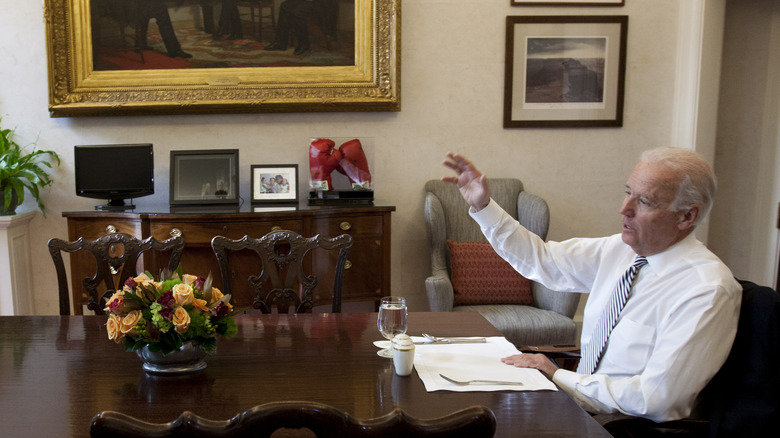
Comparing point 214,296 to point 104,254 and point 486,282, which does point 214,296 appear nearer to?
point 104,254

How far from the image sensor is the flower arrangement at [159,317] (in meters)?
1.63

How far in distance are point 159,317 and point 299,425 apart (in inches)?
32.1

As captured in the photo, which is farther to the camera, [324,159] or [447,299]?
[324,159]

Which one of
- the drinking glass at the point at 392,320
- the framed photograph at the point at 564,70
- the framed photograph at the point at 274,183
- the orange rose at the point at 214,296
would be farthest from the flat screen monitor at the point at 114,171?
the drinking glass at the point at 392,320

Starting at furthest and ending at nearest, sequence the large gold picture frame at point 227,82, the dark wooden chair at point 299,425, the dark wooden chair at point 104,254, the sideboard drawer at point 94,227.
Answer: the large gold picture frame at point 227,82 → the sideboard drawer at point 94,227 → the dark wooden chair at point 104,254 → the dark wooden chair at point 299,425

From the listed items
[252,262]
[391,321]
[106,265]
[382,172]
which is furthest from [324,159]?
[391,321]

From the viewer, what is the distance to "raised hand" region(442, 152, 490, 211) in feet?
7.23

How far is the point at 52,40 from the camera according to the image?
4.03 metres

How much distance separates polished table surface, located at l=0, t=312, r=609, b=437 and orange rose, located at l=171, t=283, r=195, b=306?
192mm

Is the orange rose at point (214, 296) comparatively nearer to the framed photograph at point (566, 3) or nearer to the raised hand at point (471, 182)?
the raised hand at point (471, 182)

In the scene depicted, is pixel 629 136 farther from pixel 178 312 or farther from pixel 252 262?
pixel 178 312

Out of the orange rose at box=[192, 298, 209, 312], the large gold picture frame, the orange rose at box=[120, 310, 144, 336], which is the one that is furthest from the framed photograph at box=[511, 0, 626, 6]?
the orange rose at box=[120, 310, 144, 336]

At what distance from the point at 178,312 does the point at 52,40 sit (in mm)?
3142

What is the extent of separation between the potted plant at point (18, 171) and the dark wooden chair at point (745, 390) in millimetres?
3616
